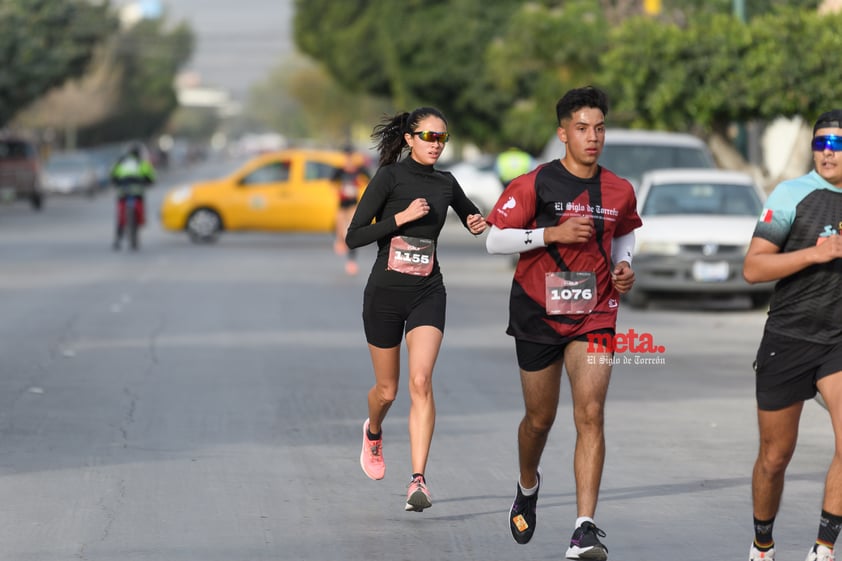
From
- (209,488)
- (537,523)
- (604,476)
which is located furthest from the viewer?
(604,476)

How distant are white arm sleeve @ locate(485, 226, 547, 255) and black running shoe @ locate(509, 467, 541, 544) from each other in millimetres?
1099

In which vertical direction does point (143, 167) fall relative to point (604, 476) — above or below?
below

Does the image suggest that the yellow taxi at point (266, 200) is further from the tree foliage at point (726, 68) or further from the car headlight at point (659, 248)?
the car headlight at point (659, 248)

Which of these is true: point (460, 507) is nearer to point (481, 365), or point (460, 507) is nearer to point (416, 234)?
point (416, 234)

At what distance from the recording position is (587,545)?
6695mm

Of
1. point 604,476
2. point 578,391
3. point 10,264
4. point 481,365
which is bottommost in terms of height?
point 10,264

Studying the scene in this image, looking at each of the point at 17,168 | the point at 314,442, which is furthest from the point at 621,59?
the point at 17,168

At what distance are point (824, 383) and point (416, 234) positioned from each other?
2.37 metres

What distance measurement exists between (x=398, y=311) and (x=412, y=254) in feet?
0.95

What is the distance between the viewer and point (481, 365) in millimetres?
14391

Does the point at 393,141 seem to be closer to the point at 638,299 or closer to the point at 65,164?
the point at 638,299

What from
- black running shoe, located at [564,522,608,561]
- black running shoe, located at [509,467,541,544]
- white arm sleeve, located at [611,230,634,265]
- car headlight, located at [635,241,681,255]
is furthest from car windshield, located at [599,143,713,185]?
black running shoe, located at [564,522,608,561]

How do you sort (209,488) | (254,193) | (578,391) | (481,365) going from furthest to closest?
(254,193) → (481,365) → (209,488) → (578,391)

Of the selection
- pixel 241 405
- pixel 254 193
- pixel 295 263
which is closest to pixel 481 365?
pixel 241 405
